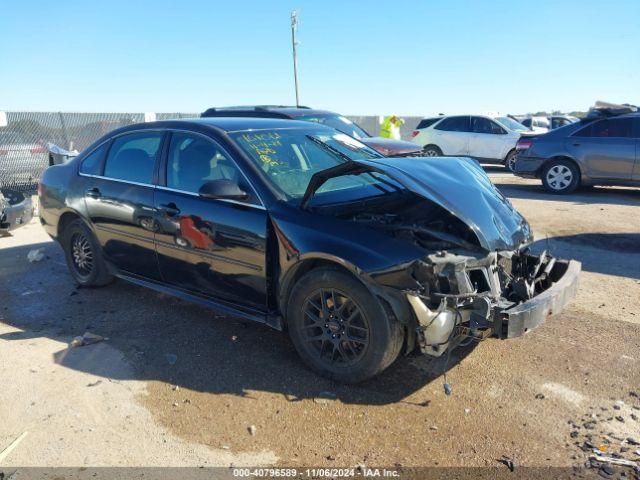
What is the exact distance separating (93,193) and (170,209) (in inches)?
49.4

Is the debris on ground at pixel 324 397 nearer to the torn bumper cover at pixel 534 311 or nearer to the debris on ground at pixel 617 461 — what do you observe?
the torn bumper cover at pixel 534 311

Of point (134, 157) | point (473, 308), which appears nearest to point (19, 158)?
point (134, 157)

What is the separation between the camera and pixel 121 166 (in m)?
4.89

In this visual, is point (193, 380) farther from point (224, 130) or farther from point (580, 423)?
point (580, 423)

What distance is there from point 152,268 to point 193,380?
4.29 feet

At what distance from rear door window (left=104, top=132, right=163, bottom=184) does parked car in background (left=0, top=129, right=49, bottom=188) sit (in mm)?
9823

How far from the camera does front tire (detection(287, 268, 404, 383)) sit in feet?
10.7

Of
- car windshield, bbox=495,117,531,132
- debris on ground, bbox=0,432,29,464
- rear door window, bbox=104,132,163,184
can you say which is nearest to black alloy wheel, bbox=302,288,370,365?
debris on ground, bbox=0,432,29,464

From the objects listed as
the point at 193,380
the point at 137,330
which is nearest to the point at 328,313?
the point at 193,380

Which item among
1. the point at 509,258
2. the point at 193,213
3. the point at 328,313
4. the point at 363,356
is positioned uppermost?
the point at 193,213

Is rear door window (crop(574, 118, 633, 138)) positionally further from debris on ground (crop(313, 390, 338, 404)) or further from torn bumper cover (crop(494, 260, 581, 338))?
debris on ground (crop(313, 390, 338, 404))

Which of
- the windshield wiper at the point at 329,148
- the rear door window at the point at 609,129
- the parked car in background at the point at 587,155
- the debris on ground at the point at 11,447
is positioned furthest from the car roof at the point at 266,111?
the debris on ground at the point at 11,447

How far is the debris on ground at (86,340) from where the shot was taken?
4258mm

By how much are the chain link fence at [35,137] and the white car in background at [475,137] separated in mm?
8832
